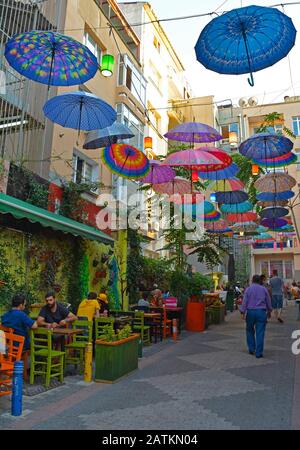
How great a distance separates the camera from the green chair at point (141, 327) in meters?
10.5

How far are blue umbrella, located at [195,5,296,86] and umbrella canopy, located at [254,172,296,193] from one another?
596cm

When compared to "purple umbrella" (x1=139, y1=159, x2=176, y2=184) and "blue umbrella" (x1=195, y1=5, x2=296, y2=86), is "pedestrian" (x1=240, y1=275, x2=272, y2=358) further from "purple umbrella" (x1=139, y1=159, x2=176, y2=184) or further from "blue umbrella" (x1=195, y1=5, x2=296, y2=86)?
"blue umbrella" (x1=195, y1=5, x2=296, y2=86)

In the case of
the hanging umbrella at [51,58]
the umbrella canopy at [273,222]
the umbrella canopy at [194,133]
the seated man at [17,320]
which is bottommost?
the seated man at [17,320]

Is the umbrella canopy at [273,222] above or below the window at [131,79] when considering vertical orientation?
below

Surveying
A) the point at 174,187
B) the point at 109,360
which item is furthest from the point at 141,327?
the point at 174,187

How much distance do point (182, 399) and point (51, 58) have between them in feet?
21.0

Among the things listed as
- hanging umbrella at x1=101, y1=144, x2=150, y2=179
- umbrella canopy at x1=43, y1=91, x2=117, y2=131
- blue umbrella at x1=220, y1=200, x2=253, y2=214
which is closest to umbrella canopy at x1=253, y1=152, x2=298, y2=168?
hanging umbrella at x1=101, y1=144, x2=150, y2=179

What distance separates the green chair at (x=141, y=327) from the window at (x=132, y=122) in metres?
9.59

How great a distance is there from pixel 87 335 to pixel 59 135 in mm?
7372

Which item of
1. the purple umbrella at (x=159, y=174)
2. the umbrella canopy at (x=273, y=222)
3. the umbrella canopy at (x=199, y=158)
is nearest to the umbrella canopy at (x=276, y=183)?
the umbrella canopy at (x=199, y=158)

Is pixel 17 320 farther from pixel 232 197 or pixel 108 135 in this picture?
pixel 232 197

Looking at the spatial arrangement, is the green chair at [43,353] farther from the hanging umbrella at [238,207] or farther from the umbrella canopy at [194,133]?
the hanging umbrella at [238,207]

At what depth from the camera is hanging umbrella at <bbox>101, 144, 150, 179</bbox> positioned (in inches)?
416

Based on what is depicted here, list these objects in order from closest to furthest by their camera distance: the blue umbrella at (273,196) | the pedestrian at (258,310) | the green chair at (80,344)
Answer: the green chair at (80,344) < the pedestrian at (258,310) < the blue umbrella at (273,196)
